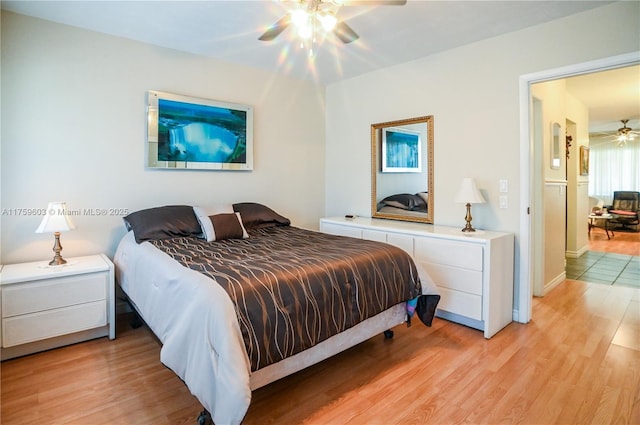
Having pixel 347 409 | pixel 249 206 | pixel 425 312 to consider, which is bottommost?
pixel 347 409

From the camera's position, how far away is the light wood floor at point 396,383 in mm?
1836

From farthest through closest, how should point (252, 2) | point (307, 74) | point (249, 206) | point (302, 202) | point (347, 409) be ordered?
point (302, 202), point (307, 74), point (249, 206), point (252, 2), point (347, 409)

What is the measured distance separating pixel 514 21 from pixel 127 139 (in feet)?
11.3

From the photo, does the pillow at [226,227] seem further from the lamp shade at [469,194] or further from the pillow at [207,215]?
the lamp shade at [469,194]

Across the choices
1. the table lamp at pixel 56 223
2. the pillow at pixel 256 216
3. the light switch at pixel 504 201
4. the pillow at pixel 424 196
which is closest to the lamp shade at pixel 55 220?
the table lamp at pixel 56 223

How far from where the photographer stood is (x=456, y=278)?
9.73 feet

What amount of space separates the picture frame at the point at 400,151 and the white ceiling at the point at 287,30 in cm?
76

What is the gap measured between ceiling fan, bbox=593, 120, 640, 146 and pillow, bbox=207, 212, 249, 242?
322 inches

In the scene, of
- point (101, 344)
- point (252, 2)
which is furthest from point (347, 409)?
point (252, 2)

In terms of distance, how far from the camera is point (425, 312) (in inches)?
103

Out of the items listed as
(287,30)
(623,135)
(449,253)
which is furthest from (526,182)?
(623,135)

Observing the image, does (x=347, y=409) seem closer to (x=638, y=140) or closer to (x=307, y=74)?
(x=307, y=74)

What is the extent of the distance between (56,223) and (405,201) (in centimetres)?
318

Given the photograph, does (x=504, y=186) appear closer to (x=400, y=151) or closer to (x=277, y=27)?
(x=400, y=151)
